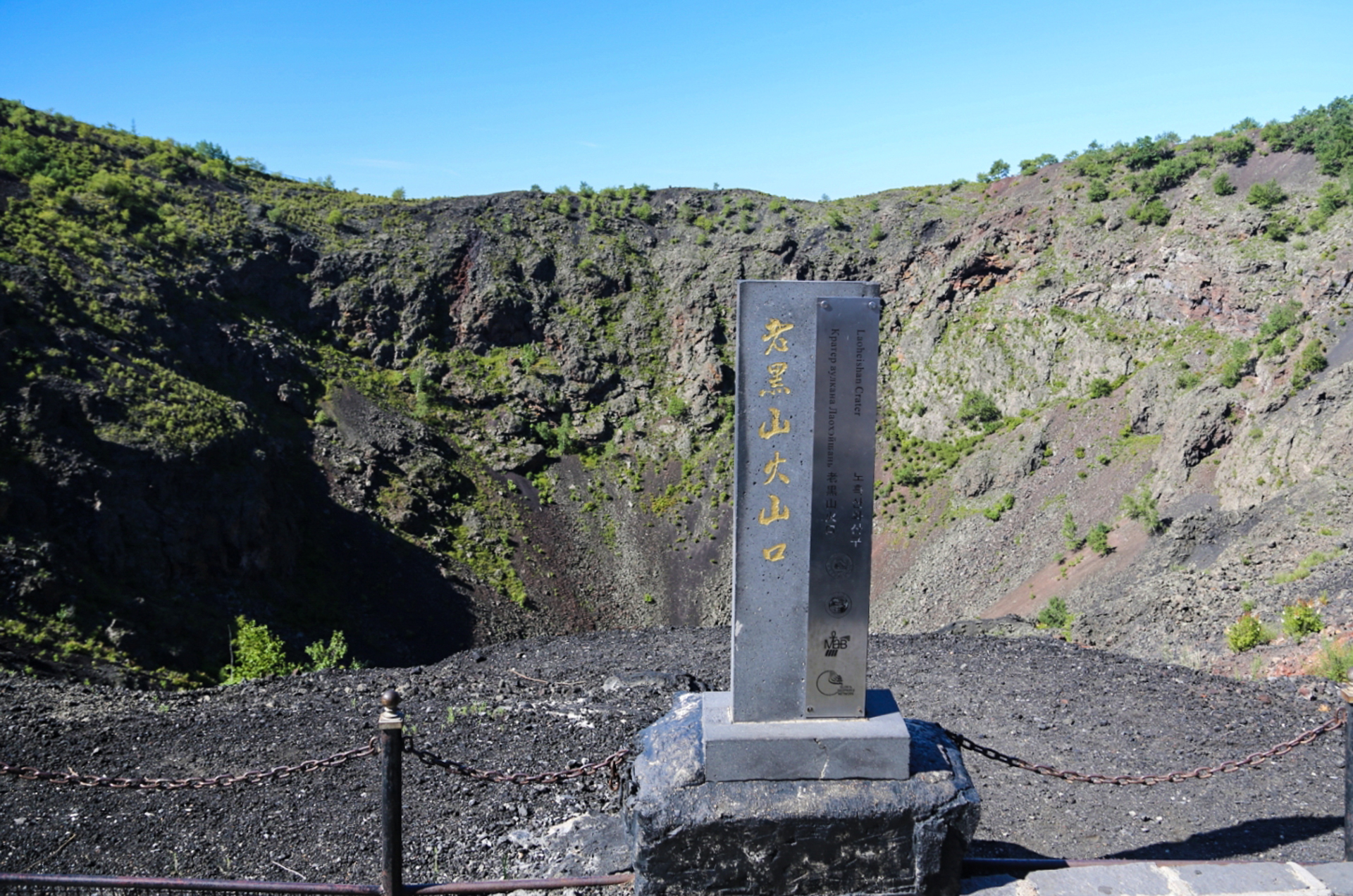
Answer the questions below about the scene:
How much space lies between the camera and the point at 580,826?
6.46 metres

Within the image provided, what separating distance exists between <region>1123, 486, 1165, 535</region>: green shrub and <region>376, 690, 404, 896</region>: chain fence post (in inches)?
792

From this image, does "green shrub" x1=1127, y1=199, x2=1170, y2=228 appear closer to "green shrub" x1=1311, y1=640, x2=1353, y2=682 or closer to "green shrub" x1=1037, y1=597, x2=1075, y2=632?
"green shrub" x1=1037, y1=597, x2=1075, y2=632

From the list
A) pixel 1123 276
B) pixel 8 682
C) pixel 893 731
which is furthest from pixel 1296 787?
pixel 1123 276

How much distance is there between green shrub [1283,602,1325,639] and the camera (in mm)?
11250

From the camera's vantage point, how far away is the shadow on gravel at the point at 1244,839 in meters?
6.17

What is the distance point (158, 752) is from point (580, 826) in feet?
15.8

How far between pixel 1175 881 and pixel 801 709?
1964 mm

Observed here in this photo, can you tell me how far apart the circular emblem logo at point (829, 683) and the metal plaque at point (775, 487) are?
0.08 metres

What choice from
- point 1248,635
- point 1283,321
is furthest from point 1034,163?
point 1248,635

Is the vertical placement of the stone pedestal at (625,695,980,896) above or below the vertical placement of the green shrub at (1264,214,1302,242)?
below

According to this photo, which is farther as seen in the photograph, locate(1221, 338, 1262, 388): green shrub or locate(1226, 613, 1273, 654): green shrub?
locate(1221, 338, 1262, 388): green shrub

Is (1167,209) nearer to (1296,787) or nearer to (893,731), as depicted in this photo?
(1296,787)

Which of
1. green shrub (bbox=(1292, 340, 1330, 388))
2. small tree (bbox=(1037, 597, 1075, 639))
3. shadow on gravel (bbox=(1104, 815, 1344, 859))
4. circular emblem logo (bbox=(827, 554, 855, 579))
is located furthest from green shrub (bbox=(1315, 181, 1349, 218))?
circular emblem logo (bbox=(827, 554, 855, 579))

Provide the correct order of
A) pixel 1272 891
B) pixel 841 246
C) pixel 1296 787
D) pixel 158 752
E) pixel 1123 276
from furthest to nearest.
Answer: pixel 841 246, pixel 1123 276, pixel 158 752, pixel 1296 787, pixel 1272 891
